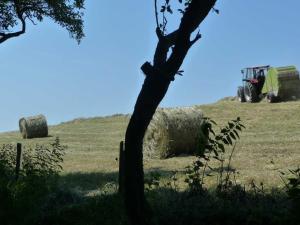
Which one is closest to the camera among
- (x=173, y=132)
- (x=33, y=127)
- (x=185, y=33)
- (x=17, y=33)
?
(x=185, y=33)

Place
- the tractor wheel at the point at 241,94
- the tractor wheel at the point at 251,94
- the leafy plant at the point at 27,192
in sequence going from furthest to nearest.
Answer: the tractor wheel at the point at 241,94, the tractor wheel at the point at 251,94, the leafy plant at the point at 27,192

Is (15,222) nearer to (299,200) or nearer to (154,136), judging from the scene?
(299,200)

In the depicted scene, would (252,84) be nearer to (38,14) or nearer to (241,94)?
(241,94)

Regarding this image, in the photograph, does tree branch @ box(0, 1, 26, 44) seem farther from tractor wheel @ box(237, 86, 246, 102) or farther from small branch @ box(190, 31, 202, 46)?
tractor wheel @ box(237, 86, 246, 102)

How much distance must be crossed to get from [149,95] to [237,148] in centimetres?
1187

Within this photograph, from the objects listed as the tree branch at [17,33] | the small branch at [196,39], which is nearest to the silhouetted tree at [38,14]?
the tree branch at [17,33]

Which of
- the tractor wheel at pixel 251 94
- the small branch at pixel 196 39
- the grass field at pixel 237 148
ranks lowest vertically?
the grass field at pixel 237 148

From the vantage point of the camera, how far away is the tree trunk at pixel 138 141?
6.10 meters

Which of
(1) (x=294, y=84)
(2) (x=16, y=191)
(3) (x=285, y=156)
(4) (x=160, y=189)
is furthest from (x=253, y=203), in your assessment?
(1) (x=294, y=84)

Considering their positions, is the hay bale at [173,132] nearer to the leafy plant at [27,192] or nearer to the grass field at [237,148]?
the grass field at [237,148]

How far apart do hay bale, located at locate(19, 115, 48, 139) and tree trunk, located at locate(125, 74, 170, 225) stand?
2437cm

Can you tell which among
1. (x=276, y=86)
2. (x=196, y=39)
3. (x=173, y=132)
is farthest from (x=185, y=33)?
(x=276, y=86)

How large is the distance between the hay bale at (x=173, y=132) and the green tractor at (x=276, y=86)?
15.5m

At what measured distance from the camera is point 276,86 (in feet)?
108
